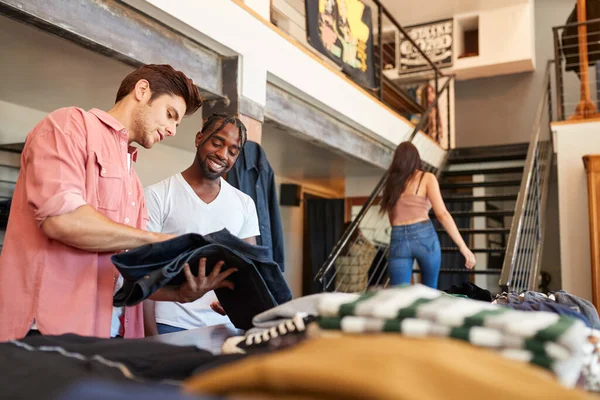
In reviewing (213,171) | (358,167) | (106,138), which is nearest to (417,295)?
(106,138)

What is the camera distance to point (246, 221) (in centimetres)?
190

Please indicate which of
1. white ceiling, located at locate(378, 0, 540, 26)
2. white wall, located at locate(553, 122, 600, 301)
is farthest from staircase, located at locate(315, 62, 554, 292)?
white ceiling, located at locate(378, 0, 540, 26)

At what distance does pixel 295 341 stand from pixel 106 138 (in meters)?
0.73

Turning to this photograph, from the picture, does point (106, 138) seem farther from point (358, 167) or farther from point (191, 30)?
point (358, 167)

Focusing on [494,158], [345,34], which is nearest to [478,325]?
[345,34]

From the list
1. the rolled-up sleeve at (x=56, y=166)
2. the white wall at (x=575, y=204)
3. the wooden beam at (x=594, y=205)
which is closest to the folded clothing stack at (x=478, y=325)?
the rolled-up sleeve at (x=56, y=166)

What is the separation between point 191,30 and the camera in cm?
298

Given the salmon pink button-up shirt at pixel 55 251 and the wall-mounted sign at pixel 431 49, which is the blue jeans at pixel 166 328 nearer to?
the salmon pink button-up shirt at pixel 55 251

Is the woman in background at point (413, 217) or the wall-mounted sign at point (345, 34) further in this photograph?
the wall-mounted sign at point (345, 34)

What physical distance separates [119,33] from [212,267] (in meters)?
1.89

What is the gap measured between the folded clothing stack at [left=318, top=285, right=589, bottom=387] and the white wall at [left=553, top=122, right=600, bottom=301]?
16.8 ft

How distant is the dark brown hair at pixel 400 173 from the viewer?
11.6 ft

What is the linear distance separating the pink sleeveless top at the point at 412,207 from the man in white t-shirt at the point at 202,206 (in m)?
1.79

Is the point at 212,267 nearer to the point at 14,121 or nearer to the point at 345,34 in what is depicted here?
the point at 345,34
